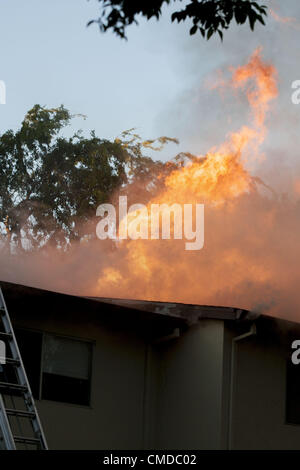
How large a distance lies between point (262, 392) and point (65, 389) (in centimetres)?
334

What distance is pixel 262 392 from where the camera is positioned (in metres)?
14.0

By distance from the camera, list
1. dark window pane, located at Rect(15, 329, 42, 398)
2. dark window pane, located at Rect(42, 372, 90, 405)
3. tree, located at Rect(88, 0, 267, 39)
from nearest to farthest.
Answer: tree, located at Rect(88, 0, 267, 39)
dark window pane, located at Rect(15, 329, 42, 398)
dark window pane, located at Rect(42, 372, 90, 405)

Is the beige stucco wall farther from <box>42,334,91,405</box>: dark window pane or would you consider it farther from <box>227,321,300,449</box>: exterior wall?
<box>227,321,300,449</box>: exterior wall

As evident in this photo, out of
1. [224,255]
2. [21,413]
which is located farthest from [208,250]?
[21,413]

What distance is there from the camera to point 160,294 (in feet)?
59.8

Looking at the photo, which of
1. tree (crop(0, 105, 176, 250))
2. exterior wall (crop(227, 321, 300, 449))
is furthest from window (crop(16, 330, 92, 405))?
tree (crop(0, 105, 176, 250))

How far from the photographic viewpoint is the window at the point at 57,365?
1320 cm

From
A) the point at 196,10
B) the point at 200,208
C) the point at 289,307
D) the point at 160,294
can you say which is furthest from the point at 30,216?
the point at 196,10

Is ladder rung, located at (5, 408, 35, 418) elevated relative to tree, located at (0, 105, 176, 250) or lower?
lower

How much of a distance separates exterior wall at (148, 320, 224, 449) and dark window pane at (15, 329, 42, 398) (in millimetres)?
2349

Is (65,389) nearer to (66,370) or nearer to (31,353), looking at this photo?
(66,370)

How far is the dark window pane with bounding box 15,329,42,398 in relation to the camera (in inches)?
516
